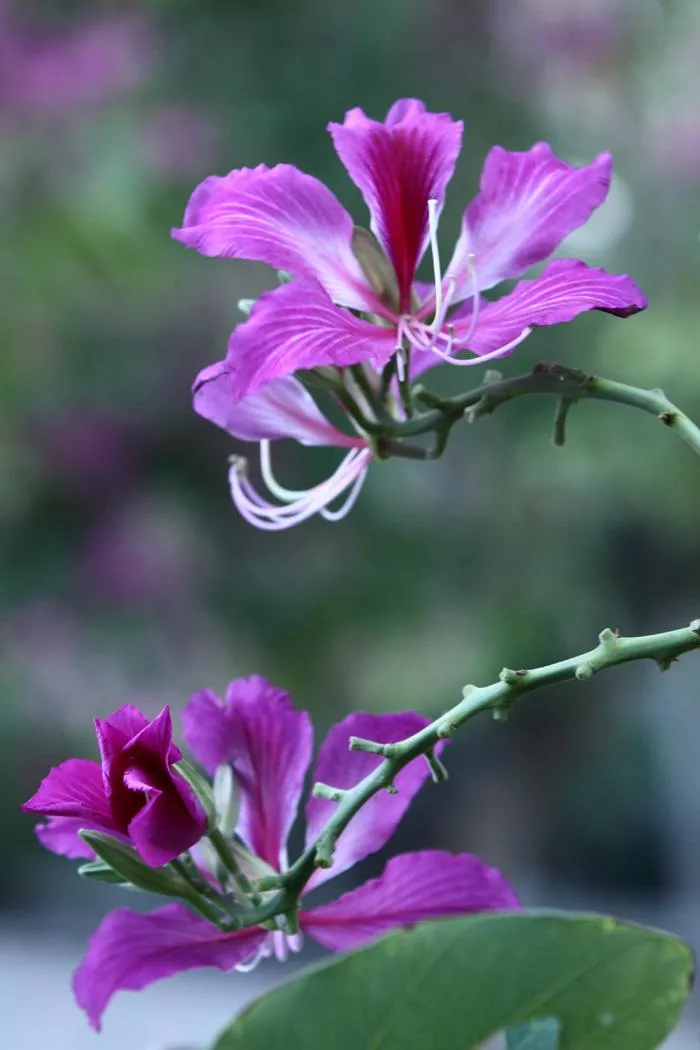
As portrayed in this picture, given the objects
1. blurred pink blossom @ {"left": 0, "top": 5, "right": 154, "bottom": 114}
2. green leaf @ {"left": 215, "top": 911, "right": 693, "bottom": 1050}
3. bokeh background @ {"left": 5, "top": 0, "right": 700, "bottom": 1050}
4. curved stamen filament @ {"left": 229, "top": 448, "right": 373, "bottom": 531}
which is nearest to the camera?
green leaf @ {"left": 215, "top": 911, "right": 693, "bottom": 1050}

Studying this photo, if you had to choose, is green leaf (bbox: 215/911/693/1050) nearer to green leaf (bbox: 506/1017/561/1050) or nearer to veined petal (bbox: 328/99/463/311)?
green leaf (bbox: 506/1017/561/1050)

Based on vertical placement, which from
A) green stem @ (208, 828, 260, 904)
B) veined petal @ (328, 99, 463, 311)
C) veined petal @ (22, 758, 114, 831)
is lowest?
green stem @ (208, 828, 260, 904)

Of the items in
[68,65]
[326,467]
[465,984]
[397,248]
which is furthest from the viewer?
[326,467]

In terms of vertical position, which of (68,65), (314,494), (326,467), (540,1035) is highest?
(68,65)

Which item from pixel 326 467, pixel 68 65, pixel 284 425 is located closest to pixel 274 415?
pixel 284 425

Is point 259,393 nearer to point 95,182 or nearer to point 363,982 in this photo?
point 363,982

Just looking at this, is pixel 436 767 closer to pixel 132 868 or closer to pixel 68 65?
pixel 132 868

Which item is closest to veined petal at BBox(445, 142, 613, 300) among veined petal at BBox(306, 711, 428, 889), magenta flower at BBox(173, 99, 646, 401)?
magenta flower at BBox(173, 99, 646, 401)
